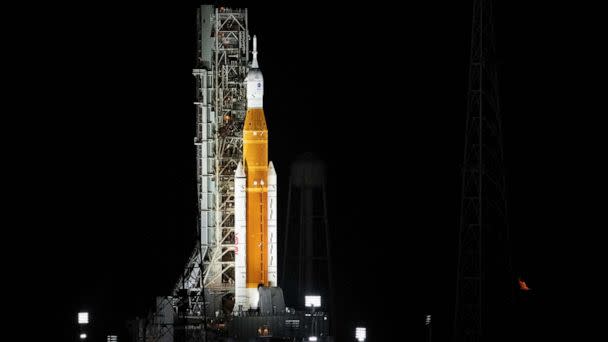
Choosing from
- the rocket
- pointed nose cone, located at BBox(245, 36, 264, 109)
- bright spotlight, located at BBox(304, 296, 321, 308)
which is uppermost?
pointed nose cone, located at BBox(245, 36, 264, 109)

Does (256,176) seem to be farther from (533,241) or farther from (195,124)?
(533,241)

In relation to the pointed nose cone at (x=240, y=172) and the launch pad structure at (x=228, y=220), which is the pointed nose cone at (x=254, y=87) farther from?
the pointed nose cone at (x=240, y=172)

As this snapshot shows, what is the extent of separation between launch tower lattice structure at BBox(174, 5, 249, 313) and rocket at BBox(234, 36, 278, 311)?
4.89 ft

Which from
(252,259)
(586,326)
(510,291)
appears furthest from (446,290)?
(510,291)

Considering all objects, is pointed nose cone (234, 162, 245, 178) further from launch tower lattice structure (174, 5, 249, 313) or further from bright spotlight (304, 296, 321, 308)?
bright spotlight (304, 296, 321, 308)

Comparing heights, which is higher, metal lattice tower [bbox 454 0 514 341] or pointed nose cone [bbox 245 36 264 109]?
pointed nose cone [bbox 245 36 264 109]

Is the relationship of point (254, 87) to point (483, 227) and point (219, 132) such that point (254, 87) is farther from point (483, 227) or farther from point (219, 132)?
point (483, 227)

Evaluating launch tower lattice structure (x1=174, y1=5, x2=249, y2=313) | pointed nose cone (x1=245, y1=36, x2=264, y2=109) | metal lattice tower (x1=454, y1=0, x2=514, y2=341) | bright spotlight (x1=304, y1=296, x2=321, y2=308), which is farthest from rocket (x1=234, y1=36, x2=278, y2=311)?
metal lattice tower (x1=454, y1=0, x2=514, y2=341)

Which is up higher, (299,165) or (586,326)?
(299,165)

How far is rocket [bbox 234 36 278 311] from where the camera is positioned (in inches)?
2384

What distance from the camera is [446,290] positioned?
238 ft

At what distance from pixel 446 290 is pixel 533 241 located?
598 centimetres

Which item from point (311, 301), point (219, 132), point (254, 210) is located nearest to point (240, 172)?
point (254, 210)

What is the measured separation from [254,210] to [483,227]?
48.7ft
